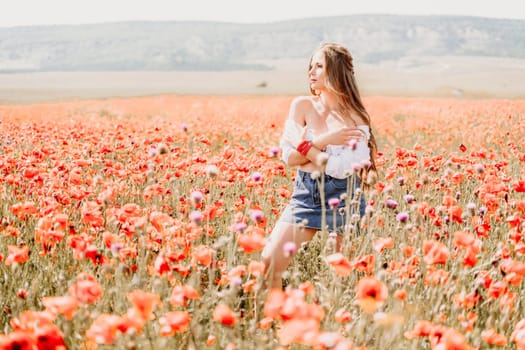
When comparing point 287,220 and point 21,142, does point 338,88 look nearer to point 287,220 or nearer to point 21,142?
point 287,220

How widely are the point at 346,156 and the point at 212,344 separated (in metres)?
1.42

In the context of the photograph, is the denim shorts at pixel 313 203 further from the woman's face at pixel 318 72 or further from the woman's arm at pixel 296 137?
the woman's face at pixel 318 72

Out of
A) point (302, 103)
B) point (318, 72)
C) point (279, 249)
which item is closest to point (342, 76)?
point (318, 72)

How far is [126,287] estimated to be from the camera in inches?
85.6

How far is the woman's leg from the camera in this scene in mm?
2893

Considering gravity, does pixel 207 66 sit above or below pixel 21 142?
above

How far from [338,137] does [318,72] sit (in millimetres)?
453

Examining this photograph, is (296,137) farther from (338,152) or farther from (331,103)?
(331,103)

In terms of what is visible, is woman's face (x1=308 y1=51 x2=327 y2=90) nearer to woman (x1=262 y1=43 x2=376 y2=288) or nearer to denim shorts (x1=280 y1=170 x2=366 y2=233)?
woman (x1=262 y1=43 x2=376 y2=288)

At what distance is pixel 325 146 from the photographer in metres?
3.17

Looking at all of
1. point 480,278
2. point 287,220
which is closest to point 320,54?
point 287,220

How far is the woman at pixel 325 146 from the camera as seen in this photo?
307 centimetres

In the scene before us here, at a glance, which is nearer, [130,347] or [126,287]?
[130,347]

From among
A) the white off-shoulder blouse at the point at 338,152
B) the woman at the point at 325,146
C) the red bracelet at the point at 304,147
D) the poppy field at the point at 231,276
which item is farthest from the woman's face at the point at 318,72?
the poppy field at the point at 231,276
